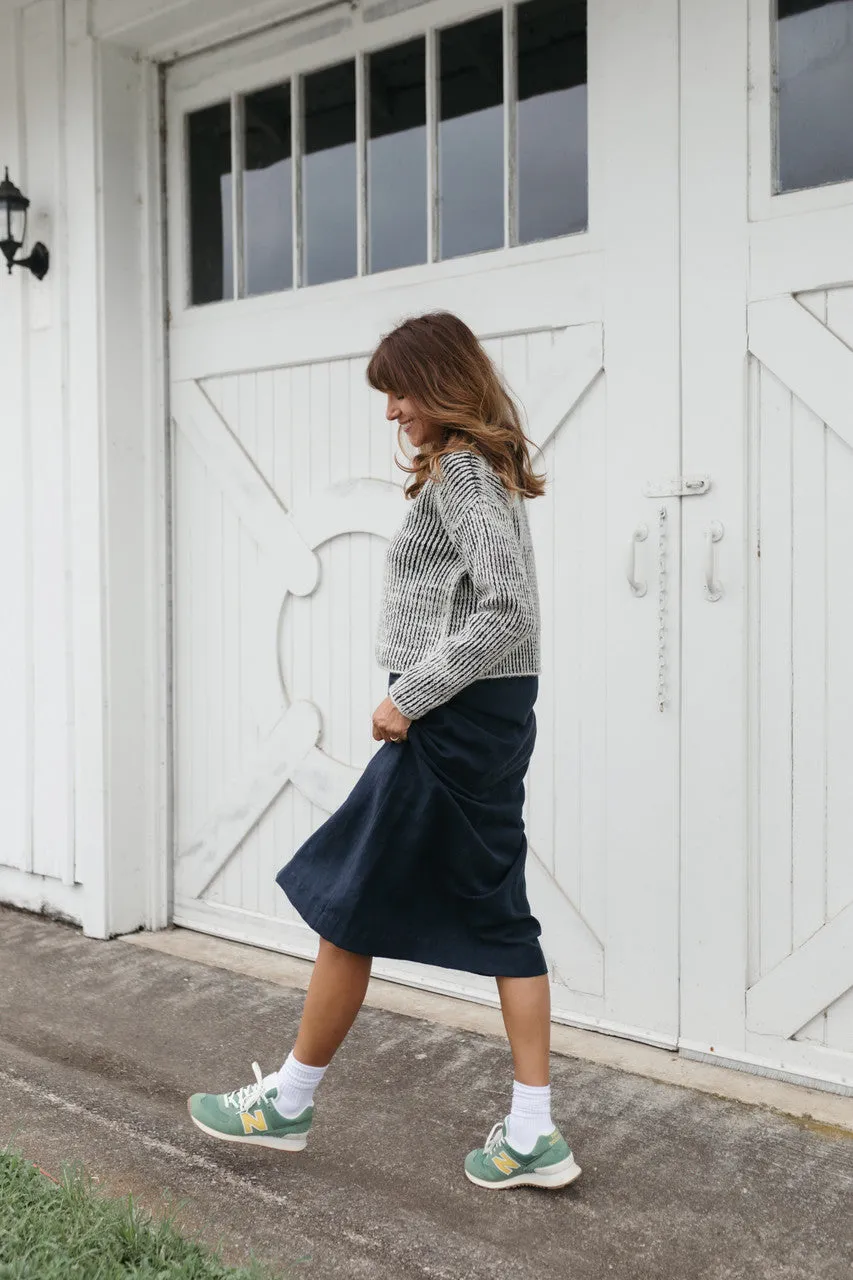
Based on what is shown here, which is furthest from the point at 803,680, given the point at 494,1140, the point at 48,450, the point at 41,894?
the point at 41,894

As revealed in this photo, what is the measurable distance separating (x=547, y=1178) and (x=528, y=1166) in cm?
4

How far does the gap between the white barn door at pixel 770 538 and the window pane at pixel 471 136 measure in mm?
595

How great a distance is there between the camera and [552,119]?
10.5ft

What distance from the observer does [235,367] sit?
3902 mm

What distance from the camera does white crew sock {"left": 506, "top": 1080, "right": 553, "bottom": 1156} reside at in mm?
2297

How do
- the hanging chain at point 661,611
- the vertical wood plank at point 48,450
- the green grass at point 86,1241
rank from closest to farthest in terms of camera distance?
the green grass at point 86,1241, the hanging chain at point 661,611, the vertical wood plank at point 48,450

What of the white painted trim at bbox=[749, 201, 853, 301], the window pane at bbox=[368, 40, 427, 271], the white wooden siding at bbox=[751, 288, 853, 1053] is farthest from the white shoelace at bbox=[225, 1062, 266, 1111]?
the window pane at bbox=[368, 40, 427, 271]

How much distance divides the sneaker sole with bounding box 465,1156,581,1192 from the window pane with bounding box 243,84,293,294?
2.65 m

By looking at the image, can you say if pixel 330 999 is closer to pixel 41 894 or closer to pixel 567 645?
pixel 567 645

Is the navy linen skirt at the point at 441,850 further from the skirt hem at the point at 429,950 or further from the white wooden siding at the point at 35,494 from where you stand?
the white wooden siding at the point at 35,494

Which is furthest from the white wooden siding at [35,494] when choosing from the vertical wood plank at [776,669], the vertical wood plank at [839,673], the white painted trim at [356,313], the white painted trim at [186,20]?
the vertical wood plank at [839,673]

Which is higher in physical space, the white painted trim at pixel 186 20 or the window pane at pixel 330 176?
the white painted trim at pixel 186 20

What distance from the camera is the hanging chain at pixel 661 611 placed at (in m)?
2.96

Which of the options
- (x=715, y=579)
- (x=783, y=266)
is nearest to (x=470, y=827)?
(x=715, y=579)
